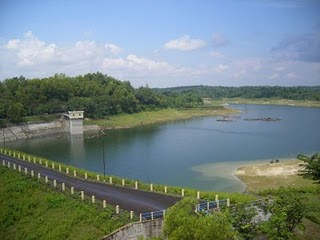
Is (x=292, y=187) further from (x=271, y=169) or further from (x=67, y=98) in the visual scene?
(x=67, y=98)

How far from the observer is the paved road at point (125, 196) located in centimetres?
2837

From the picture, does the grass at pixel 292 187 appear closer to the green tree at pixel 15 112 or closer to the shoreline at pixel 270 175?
the shoreline at pixel 270 175

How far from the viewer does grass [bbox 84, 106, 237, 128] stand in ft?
358

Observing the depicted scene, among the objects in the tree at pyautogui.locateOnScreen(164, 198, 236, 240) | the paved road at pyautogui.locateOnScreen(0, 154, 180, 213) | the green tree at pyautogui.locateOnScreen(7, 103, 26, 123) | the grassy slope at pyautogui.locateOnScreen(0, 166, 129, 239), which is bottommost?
the grassy slope at pyautogui.locateOnScreen(0, 166, 129, 239)

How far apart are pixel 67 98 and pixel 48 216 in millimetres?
89273

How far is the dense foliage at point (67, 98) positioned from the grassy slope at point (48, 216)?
59724 millimetres

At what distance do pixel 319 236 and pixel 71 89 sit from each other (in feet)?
332

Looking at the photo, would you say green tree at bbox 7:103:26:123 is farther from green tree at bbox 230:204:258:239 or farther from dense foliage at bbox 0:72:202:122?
green tree at bbox 230:204:258:239

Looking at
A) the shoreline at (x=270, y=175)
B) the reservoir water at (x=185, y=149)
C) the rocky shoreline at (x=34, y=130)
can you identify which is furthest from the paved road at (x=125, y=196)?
the rocky shoreline at (x=34, y=130)

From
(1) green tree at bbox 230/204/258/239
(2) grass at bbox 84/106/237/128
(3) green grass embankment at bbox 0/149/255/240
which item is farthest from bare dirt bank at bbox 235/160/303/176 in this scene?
(2) grass at bbox 84/106/237/128

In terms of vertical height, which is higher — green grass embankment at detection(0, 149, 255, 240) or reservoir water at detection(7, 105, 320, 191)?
green grass embankment at detection(0, 149, 255, 240)

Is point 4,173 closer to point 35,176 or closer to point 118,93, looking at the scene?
point 35,176

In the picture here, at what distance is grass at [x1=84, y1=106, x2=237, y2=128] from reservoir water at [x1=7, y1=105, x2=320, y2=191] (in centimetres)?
719

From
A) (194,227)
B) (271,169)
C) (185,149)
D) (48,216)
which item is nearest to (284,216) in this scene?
(194,227)
